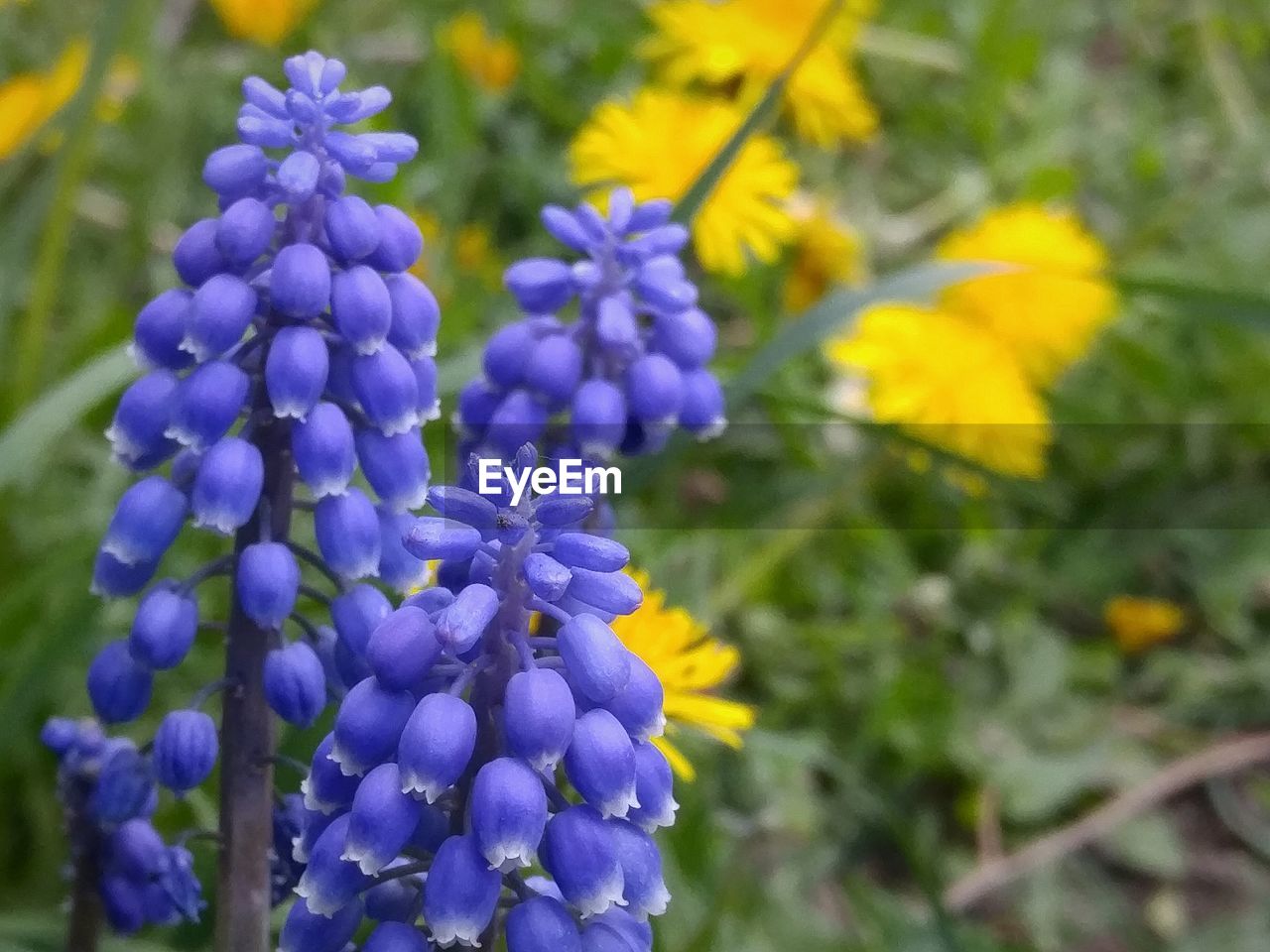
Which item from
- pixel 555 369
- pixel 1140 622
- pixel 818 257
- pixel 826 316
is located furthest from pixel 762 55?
pixel 555 369

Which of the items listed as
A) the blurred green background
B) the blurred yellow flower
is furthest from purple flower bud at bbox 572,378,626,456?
the blurred yellow flower

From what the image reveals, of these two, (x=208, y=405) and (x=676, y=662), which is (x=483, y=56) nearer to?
(x=676, y=662)

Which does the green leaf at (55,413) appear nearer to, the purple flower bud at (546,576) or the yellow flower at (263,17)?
the purple flower bud at (546,576)

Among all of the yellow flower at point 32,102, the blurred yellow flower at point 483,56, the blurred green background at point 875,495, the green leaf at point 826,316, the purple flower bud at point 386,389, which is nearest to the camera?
the purple flower bud at point 386,389

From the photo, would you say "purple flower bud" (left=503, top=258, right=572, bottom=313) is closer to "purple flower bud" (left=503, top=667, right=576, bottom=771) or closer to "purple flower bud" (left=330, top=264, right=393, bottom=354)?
"purple flower bud" (left=330, top=264, right=393, bottom=354)

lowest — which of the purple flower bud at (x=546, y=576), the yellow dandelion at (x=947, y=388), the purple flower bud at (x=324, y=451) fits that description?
the purple flower bud at (x=546, y=576)

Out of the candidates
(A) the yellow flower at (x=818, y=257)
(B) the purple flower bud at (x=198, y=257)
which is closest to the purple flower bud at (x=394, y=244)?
(B) the purple flower bud at (x=198, y=257)
